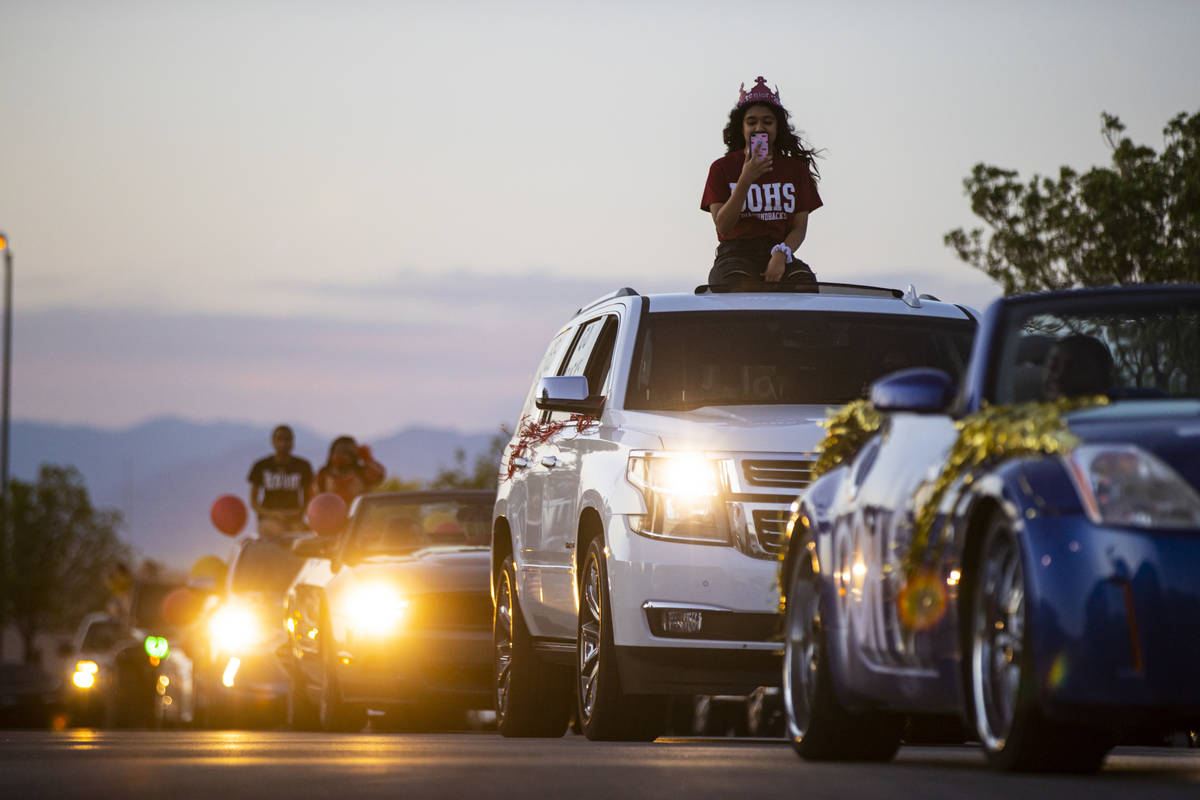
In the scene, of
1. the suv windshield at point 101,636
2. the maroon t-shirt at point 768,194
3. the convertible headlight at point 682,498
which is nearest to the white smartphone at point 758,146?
the maroon t-shirt at point 768,194

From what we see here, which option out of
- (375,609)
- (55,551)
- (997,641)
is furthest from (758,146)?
(55,551)

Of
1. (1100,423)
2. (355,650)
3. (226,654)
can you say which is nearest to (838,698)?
(1100,423)

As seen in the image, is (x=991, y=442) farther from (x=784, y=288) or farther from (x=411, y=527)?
(x=411, y=527)

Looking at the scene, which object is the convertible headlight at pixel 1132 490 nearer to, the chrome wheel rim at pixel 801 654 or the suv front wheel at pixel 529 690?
the chrome wheel rim at pixel 801 654

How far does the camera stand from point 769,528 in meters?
10.7

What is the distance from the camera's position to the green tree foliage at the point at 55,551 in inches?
3780

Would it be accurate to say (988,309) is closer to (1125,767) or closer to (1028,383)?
(1028,383)

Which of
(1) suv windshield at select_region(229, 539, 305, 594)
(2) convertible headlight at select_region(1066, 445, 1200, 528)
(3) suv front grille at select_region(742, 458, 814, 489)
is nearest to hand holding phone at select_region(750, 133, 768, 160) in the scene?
(3) suv front grille at select_region(742, 458, 814, 489)

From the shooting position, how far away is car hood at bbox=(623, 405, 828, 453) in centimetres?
1085

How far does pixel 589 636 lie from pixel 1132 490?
5383mm

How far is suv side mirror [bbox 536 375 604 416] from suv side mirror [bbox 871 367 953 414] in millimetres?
3996

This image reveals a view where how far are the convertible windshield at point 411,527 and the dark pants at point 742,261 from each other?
3928mm

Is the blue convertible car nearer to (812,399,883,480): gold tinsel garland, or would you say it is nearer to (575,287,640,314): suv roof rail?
(812,399,883,480): gold tinsel garland

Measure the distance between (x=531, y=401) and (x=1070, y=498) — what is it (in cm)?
770
